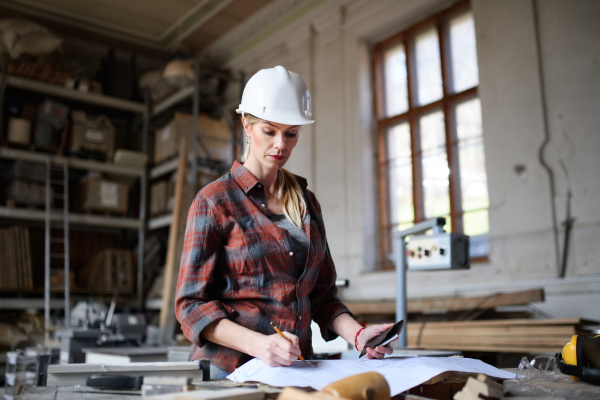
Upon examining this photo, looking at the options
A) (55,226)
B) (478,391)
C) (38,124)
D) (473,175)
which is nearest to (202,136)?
(38,124)

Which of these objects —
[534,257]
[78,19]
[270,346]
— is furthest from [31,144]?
[270,346]

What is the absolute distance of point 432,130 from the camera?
4750 millimetres

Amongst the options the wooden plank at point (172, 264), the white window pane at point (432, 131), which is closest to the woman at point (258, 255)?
the white window pane at point (432, 131)

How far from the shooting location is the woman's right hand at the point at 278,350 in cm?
99

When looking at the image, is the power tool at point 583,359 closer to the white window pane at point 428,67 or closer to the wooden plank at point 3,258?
the white window pane at point 428,67

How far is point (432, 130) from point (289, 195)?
3.62 metres

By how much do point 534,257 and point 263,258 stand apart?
2.94 metres

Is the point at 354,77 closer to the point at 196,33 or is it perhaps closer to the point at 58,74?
the point at 196,33

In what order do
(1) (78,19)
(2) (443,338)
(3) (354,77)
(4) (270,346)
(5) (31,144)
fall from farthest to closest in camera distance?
1. (1) (78,19)
2. (5) (31,144)
3. (3) (354,77)
4. (2) (443,338)
5. (4) (270,346)

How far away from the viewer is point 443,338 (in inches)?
134

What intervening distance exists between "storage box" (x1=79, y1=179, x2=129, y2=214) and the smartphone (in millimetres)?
5606

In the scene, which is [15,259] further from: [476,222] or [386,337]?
[386,337]

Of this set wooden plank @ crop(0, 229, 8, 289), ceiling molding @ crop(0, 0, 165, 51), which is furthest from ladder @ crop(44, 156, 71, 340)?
ceiling molding @ crop(0, 0, 165, 51)

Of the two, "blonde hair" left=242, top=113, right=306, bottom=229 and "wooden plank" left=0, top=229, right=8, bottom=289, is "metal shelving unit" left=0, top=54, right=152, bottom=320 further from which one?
"blonde hair" left=242, top=113, right=306, bottom=229
